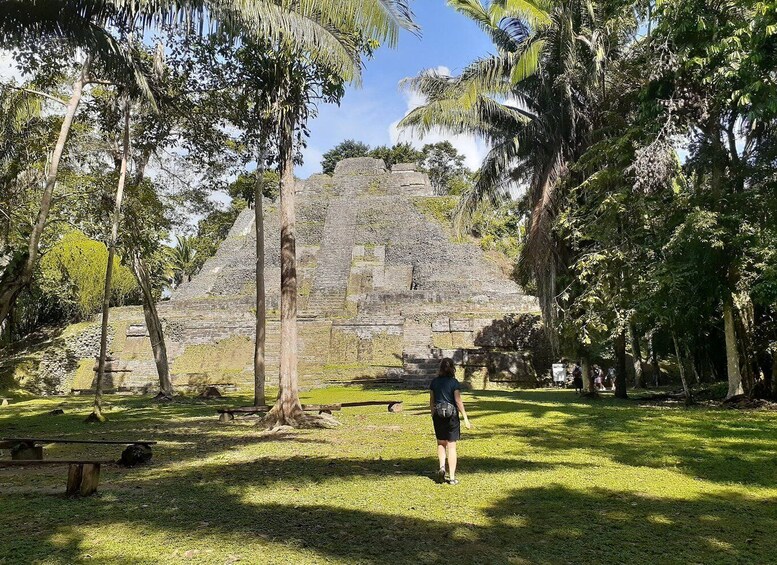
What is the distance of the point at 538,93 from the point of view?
14.7 metres

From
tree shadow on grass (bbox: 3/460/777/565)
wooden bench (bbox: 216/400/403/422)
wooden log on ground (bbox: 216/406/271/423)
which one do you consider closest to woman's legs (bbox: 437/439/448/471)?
tree shadow on grass (bbox: 3/460/777/565)

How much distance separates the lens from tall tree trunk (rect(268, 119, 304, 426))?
8703mm

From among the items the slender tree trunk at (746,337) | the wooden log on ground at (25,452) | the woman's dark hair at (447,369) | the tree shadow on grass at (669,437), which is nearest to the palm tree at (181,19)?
the wooden log on ground at (25,452)

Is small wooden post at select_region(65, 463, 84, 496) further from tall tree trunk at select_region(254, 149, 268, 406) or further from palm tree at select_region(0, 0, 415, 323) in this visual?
tall tree trunk at select_region(254, 149, 268, 406)

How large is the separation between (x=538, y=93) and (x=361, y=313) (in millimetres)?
10217

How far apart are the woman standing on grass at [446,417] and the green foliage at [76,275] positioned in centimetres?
2002

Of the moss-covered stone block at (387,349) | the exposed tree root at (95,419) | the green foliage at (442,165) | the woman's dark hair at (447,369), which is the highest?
the green foliage at (442,165)

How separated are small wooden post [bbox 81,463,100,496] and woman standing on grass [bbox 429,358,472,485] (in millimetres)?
2769

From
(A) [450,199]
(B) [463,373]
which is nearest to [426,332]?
(B) [463,373]

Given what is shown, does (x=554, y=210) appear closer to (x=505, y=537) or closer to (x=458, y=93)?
(x=458, y=93)

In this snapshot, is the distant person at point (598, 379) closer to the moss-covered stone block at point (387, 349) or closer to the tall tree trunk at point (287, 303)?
the moss-covered stone block at point (387, 349)

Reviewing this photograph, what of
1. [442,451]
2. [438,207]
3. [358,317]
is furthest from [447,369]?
[438,207]

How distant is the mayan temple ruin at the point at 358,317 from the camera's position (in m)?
17.9

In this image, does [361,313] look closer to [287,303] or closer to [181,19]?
[287,303]
